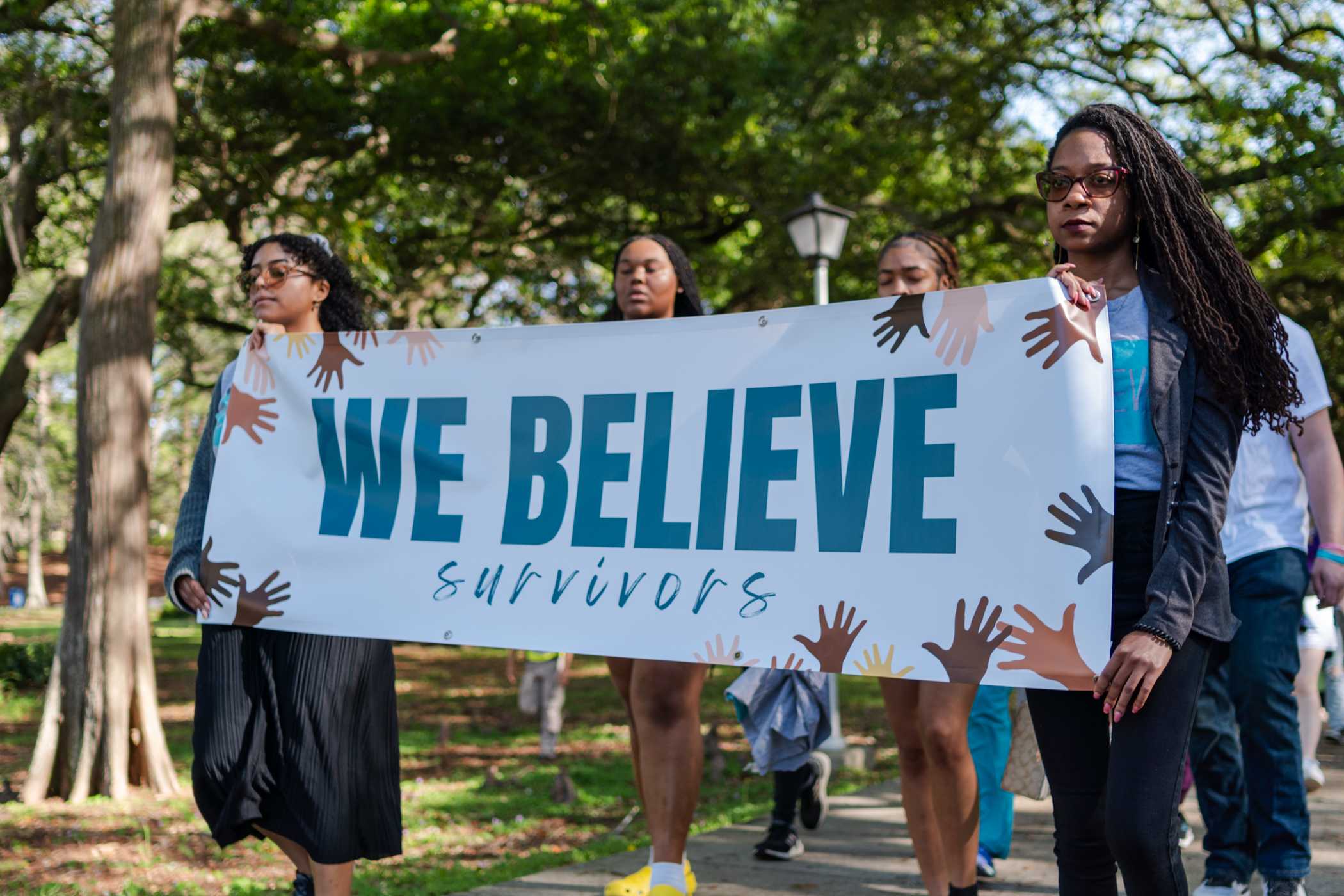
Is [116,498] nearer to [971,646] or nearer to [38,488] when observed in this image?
[971,646]

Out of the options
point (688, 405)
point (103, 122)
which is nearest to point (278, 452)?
point (688, 405)

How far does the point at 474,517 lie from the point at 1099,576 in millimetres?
1779

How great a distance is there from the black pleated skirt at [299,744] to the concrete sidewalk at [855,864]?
3.07 ft

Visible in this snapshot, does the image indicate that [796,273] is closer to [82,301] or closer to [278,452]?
[82,301]

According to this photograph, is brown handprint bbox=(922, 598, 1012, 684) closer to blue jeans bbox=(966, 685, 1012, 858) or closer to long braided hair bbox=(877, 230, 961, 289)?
long braided hair bbox=(877, 230, 961, 289)

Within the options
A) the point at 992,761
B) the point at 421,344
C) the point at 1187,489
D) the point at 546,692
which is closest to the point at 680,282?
the point at 421,344

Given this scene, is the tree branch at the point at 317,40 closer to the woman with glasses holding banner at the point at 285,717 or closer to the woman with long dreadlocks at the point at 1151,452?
the woman with glasses holding banner at the point at 285,717

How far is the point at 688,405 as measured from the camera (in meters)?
3.25

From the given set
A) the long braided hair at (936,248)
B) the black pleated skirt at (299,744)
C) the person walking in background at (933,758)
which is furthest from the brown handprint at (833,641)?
the long braided hair at (936,248)

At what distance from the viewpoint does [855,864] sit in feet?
14.7

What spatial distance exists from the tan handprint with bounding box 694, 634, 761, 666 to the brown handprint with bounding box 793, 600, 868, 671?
155 millimetres

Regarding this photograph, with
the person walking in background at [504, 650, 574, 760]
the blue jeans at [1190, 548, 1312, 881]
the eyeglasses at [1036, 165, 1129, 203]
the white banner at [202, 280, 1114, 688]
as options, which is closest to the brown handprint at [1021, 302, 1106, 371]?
the white banner at [202, 280, 1114, 688]

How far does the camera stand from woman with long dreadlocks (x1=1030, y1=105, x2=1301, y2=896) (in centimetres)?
221

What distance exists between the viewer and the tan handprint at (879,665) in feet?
8.91
